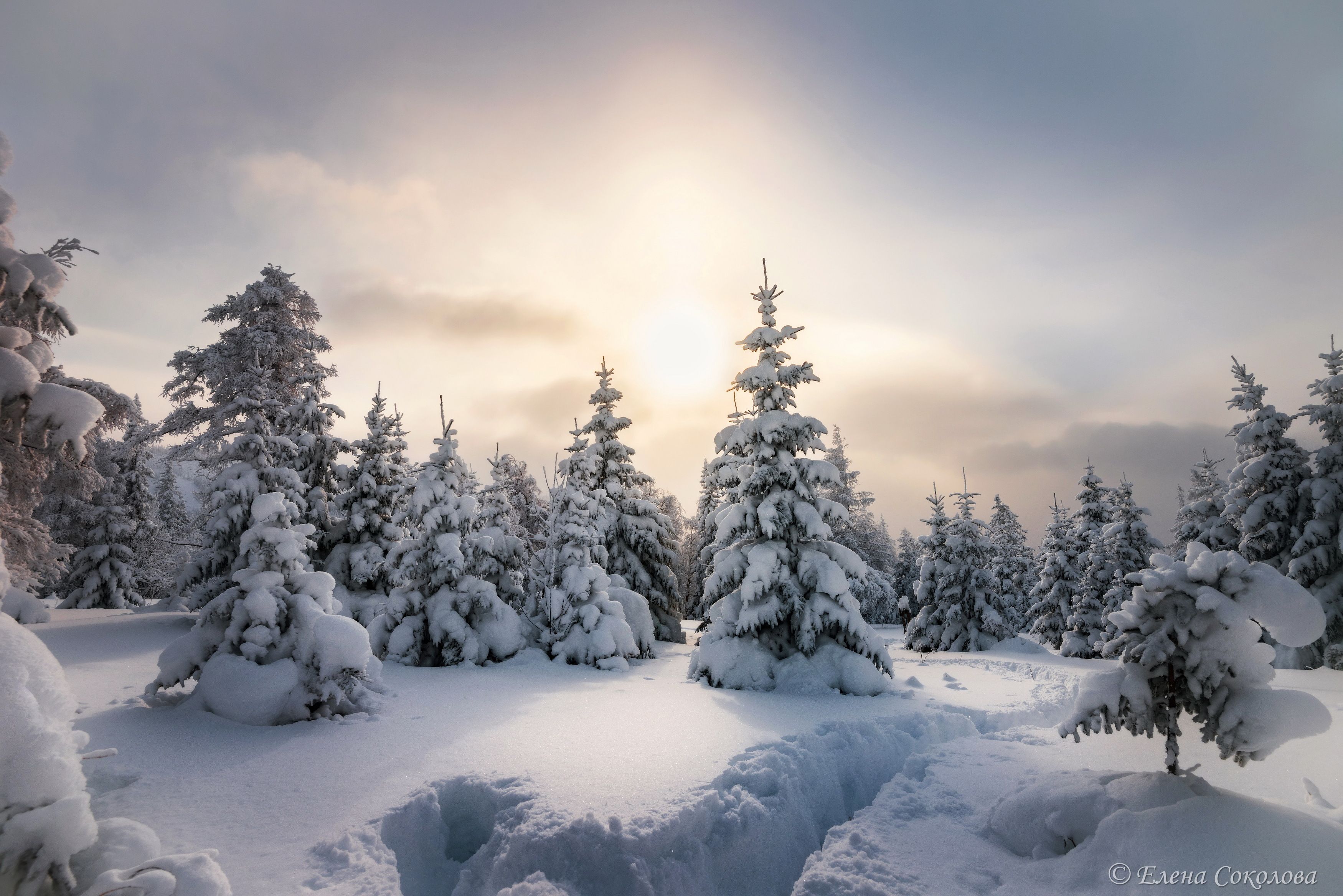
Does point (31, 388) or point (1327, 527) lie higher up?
point (31, 388)

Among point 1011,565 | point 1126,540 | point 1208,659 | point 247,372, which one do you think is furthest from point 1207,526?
point 247,372

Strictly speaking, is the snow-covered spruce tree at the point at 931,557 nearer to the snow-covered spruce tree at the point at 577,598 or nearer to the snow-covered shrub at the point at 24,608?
the snow-covered spruce tree at the point at 577,598

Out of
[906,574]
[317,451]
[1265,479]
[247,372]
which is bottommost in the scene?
[906,574]

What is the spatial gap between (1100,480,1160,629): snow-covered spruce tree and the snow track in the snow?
77.0 feet

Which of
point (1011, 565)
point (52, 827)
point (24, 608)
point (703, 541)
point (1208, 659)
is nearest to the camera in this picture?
point (52, 827)

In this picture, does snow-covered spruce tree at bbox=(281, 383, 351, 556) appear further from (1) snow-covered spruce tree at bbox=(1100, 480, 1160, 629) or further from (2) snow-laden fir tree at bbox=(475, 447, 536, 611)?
(1) snow-covered spruce tree at bbox=(1100, 480, 1160, 629)

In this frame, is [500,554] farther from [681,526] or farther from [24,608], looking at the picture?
A: [681,526]

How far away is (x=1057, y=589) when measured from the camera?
28.3m

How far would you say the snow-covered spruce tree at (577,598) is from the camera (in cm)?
1655

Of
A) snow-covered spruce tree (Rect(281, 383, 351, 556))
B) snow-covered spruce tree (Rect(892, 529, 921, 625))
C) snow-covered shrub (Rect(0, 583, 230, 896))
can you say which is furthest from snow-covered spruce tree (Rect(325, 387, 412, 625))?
snow-covered spruce tree (Rect(892, 529, 921, 625))

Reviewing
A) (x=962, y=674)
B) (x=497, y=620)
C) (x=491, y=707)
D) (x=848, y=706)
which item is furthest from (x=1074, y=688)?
(x=497, y=620)

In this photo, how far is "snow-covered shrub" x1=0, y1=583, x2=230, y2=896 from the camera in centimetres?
348

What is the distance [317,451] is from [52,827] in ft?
64.9

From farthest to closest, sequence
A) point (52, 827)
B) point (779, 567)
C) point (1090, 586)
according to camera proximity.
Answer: point (1090, 586), point (779, 567), point (52, 827)
